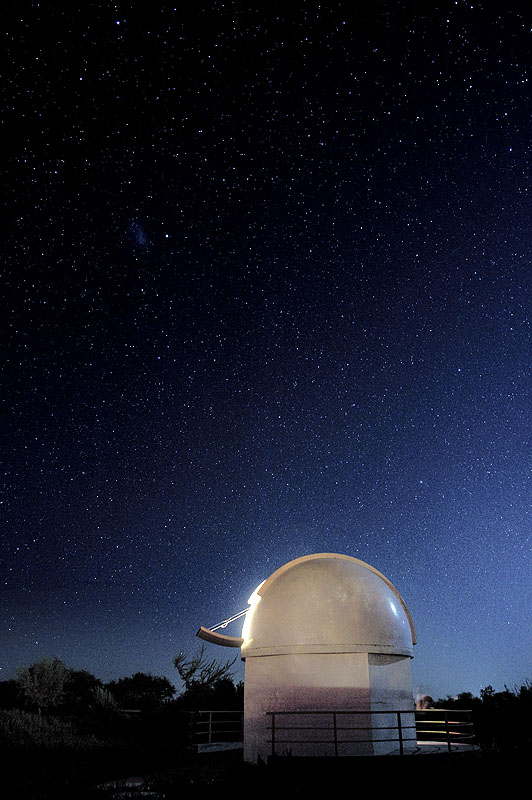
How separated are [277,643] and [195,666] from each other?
1426cm

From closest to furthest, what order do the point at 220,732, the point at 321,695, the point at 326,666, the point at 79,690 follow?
1. the point at 321,695
2. the point at 326,666
3. the point at 220,732
4. the point at 79,690

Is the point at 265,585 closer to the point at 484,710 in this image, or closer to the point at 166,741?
the point at 166,741

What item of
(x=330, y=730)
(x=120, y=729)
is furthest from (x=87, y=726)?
(x=330, y=730)

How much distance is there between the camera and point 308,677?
1123 centimetres

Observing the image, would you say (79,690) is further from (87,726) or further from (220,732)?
(220,732)

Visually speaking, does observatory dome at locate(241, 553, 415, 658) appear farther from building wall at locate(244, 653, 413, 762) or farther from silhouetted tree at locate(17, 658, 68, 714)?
silhouetted tree at locate(17, 658, 68, 714)

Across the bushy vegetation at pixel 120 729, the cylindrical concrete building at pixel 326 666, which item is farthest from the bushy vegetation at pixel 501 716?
the cylindrical concrete building at pixel 326 666

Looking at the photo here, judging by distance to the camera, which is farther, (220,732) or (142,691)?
(142,691)

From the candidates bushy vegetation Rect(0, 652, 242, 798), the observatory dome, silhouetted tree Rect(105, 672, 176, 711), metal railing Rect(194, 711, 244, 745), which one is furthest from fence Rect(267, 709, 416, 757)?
silhouetted tree Rect(105, 672, 176, 711)

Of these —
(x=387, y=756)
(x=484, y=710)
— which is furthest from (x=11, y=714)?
(x=484, y=710)

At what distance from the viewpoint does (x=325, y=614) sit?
38.2 feet

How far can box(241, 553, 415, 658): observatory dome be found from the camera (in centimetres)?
1141

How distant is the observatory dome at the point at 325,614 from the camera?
11.4m

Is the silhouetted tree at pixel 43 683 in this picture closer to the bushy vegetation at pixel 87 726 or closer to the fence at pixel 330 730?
the bushy vegetation at pixel 87 726
